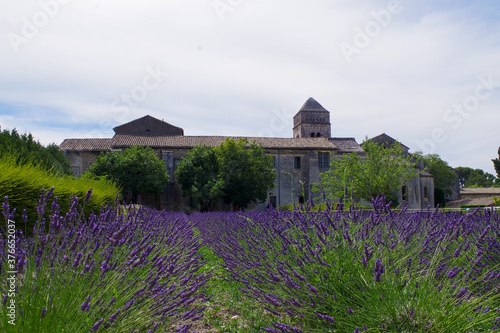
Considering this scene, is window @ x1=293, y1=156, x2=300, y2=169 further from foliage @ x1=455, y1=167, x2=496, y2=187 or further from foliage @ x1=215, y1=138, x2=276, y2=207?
foliage @ x1=455, y1=167, x2=496, y2=187

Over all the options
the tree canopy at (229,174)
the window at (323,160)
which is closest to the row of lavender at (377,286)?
the tree canopy at (229,174)

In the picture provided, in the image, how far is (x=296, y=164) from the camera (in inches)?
1281

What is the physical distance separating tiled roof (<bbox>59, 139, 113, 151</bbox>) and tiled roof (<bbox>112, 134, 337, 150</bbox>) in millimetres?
750

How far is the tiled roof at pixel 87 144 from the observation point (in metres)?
29.5

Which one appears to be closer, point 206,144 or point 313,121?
point 206,144

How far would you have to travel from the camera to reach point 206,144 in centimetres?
3142

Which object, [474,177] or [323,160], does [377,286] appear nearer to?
[323,160]

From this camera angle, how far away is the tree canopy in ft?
88.0

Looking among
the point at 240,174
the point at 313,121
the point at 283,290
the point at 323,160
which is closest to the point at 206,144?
the point at 240,174

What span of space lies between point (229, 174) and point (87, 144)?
11836 mm

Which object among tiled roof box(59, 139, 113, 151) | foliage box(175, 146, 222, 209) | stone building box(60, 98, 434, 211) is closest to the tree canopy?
foliage box(175, 146, 222, 209)

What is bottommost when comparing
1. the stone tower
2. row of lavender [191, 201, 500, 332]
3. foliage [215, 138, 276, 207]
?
row of lavender [191, 201, 500, 332]

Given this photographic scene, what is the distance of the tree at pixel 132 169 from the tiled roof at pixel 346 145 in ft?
53.2

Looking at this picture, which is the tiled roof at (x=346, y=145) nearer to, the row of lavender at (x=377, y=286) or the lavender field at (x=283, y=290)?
the row of lavender at (x=377, y=286)
